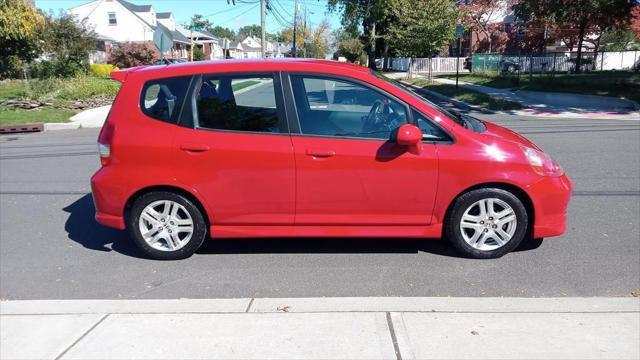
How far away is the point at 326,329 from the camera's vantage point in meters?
3.44

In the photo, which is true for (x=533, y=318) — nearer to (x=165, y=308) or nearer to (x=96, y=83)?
(x=165, y=308)

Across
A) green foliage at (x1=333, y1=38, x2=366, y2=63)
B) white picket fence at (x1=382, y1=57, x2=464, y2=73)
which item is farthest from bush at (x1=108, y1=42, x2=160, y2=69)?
green foliage at (x1=333, y1=38, x2=366, y2=63)

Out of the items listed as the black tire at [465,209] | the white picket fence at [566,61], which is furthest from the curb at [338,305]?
the white picket fence at [566,61]

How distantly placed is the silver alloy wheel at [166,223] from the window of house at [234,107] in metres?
0.78

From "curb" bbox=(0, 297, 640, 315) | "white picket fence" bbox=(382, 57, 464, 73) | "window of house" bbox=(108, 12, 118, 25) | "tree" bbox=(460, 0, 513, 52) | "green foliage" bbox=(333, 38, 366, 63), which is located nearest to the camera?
"curb" bbox=(0, 297, 640, 315)

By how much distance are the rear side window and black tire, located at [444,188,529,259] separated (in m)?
2.54

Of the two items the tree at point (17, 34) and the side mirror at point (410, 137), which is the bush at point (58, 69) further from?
the side mirror at point (410, 137)

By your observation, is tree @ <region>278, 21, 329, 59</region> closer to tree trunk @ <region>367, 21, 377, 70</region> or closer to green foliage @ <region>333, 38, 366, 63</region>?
green foliage @ <region>333, 38, 366, 63</region>

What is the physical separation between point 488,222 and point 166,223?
2.81 metres

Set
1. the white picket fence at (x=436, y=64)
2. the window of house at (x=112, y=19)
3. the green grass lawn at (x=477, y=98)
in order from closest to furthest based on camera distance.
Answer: the green grass lawn at (x=477, y=98), the white picket fence at (x=436, y=64), the window of house at (x=112, y=19)

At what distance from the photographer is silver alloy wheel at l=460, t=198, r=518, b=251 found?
4613 millimetres

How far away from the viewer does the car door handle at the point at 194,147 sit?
4582mm

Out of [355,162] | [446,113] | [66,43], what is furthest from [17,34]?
[446,113]

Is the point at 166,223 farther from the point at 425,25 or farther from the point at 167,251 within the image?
the point at 425,25
